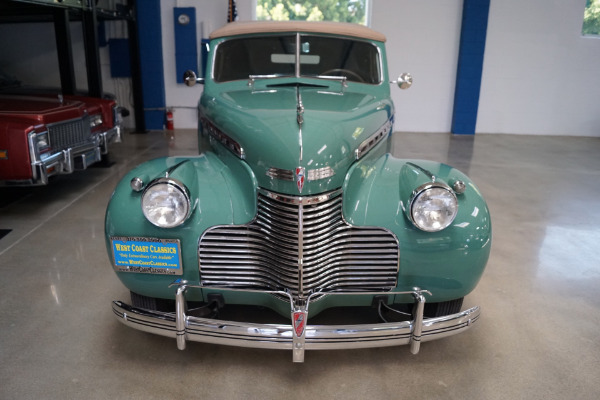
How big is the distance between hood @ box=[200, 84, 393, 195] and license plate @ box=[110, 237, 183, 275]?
513mm

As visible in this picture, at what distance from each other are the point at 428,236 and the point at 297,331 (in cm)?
73

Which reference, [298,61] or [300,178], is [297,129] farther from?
[298,61]

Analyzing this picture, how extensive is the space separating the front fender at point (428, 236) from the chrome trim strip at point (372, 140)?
0.43 feet

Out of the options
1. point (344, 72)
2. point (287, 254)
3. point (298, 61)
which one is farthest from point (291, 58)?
point (287, 254)

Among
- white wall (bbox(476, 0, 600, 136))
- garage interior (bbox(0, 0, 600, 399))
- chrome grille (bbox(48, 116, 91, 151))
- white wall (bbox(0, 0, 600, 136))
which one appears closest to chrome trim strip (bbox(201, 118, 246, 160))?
garage interior (bbox(0, 0, 600, 399))

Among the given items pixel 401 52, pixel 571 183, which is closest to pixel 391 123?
pixel 571 183

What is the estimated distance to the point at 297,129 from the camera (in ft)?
7.23

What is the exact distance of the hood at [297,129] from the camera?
2.09m

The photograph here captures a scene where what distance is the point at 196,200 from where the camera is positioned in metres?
2.17

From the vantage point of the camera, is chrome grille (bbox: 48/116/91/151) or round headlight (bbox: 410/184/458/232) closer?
round headlight (bbox: 410/184/458/232)

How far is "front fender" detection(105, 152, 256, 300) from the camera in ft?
6.96

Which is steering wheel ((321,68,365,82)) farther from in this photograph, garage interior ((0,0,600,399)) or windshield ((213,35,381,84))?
garage interior ((0,0,600,399))

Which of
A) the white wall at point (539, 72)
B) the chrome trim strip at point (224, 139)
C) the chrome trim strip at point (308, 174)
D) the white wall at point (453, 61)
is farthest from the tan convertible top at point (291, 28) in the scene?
the white wall at point (539, 72)

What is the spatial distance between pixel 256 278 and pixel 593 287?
2421mm
